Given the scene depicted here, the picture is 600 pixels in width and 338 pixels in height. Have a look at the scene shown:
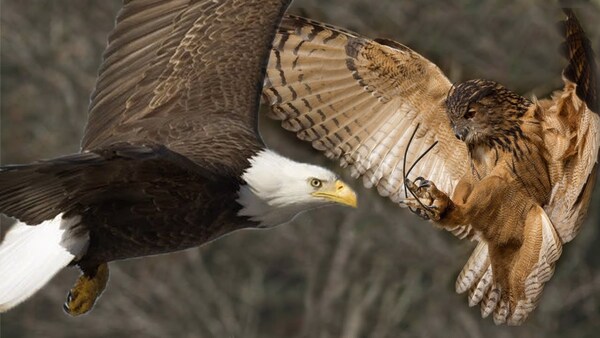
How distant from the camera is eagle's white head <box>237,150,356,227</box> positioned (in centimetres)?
695

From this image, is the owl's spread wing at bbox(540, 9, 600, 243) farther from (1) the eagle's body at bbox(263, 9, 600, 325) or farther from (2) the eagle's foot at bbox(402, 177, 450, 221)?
(2) the eagle's foot at bbox(402, 177, 450, 221)

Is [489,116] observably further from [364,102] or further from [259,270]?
[259,270]

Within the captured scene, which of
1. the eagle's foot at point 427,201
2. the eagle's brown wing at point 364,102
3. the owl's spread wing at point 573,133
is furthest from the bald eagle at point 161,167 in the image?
the owl's spread wing at point 573,133

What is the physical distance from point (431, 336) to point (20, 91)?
443 centimetres

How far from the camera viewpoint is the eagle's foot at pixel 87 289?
24.3ft

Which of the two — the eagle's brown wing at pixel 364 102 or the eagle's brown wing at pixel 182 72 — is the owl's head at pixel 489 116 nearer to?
the eagle's brown wing at pixel 364 102

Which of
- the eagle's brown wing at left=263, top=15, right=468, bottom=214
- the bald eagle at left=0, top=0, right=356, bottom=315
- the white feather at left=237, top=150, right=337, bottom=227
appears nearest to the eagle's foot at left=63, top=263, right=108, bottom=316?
the bald eagle at left=0, top=0, right=356, bottom=315

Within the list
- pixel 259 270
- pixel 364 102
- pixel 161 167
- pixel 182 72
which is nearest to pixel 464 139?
pixel 364 102

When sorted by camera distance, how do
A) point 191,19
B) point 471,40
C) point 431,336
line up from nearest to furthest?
point 191,19 < point 471,40 < point 431,336

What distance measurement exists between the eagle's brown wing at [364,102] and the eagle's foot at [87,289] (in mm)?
981

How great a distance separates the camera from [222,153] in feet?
23.2

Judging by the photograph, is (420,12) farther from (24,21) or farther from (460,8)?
(24,21)

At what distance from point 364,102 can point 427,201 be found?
114 cm

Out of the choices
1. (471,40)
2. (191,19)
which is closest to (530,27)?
(471,40)
